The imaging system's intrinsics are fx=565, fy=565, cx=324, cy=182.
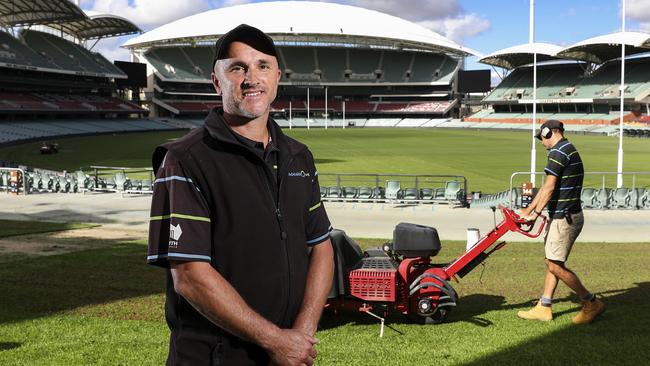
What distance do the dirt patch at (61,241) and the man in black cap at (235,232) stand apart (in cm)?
937

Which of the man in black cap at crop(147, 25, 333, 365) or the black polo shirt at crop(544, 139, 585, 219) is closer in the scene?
the man in black cap at crop(147, 25, 333, 365)

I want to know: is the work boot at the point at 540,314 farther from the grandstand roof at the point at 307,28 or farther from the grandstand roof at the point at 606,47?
the grandstand roof at the point at 307,28

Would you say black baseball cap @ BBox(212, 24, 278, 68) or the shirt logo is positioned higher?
black baseball cap @ BBox(212, 24, 278, 68)

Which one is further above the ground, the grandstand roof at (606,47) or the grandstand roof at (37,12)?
the grandstand roof at (37,12)

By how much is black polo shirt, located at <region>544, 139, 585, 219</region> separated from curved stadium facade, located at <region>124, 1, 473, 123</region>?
345ft

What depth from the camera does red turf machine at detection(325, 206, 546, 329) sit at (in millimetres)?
6199

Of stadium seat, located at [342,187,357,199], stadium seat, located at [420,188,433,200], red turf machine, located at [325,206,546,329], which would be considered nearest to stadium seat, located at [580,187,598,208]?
stadium seat, located at [420,188,433,200]

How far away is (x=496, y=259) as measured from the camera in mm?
10461

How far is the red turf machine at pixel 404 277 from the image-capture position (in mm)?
6199

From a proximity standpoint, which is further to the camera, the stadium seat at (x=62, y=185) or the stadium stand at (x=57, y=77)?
the stadium stand at (x=57, y=77)

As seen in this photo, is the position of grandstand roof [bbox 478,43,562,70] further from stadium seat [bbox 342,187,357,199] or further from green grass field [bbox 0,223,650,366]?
green grass field [bbox 0,223,650,366]

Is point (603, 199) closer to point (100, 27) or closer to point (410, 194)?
point (410, 194)

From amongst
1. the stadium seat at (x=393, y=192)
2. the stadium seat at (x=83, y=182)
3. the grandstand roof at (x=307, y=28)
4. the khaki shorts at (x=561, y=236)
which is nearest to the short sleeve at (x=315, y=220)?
the khaki shorts at (x=561, y=236)

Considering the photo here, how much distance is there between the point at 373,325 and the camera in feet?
21.0
